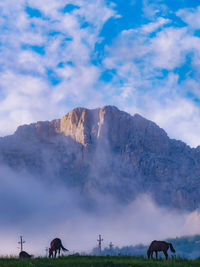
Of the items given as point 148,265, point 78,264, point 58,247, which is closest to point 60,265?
point 78,264

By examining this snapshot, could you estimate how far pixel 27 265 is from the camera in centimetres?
2109

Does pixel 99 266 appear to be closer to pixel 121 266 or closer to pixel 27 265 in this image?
pixel 121 266

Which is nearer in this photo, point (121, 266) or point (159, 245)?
point (121, 266)

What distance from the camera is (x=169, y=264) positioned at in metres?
22.0

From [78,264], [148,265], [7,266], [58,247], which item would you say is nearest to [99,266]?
[78,264]

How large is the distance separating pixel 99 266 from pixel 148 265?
9.00 ft

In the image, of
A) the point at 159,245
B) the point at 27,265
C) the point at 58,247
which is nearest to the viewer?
the point at 27,265

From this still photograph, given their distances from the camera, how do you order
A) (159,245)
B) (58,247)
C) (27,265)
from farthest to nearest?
(58,247) < (159,245) < (27,265)

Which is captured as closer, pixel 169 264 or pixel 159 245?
pixel 169 264

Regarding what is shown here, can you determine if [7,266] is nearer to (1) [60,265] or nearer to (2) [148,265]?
(1) [60,265]

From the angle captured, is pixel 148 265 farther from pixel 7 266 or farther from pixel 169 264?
pixel 7 266

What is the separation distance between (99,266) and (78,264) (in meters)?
1.19

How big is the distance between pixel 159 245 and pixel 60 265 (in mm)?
7806

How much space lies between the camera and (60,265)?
21.8 metres
